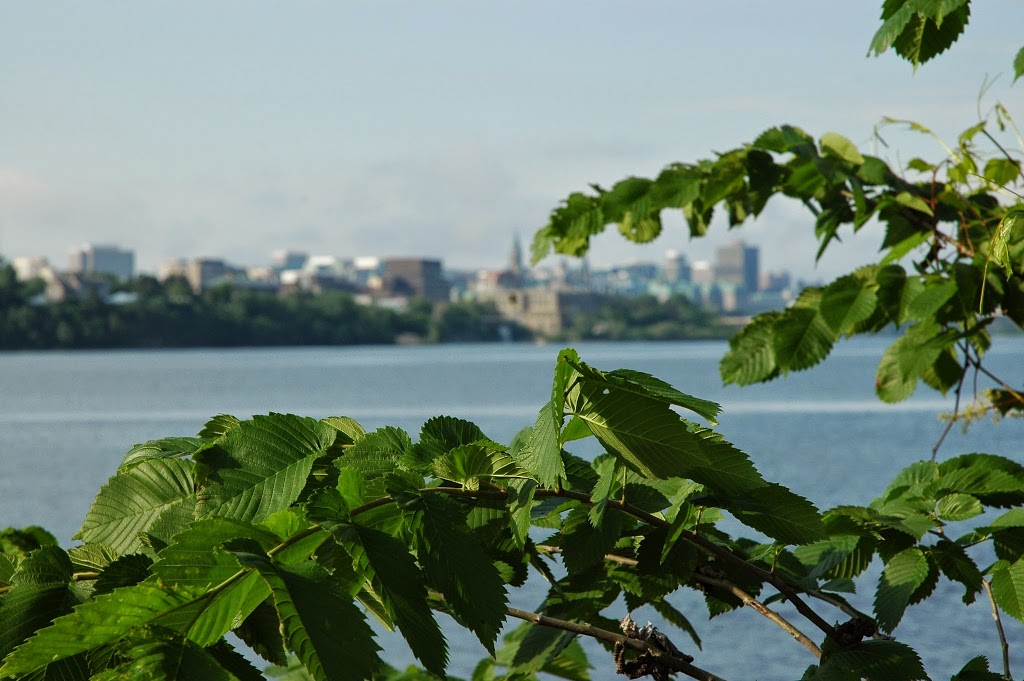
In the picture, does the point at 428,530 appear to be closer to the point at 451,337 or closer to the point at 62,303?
the point at 62,303

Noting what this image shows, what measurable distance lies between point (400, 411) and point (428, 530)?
3852 cm

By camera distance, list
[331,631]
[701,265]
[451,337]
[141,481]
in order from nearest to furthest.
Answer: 1. [331,631]
2. [141,481]
3. [451,337]
4. [701,265]

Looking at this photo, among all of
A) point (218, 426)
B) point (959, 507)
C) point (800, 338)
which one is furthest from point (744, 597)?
point (800, 338)

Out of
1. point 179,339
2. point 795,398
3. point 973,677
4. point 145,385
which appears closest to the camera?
point 973,677

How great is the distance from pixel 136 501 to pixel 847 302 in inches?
59.0

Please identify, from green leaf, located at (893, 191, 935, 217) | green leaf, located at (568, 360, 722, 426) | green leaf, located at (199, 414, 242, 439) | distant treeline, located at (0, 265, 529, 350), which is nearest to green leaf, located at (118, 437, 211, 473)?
green leaf, located at (199, 414, 242, 439)

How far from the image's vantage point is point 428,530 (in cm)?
101

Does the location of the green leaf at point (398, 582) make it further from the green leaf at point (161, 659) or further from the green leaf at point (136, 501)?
the green leaf at point (136, 501)

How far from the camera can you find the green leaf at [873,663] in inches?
47.9

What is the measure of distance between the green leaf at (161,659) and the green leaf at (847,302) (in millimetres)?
1602

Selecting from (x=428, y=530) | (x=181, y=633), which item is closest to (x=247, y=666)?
(x=181, y=633)

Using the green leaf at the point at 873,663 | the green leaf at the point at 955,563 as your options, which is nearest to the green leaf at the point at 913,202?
the green leaf at the point at 955,563

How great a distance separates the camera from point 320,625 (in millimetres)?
835

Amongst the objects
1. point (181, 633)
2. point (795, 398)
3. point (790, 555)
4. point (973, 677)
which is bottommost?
point (795, 398)
